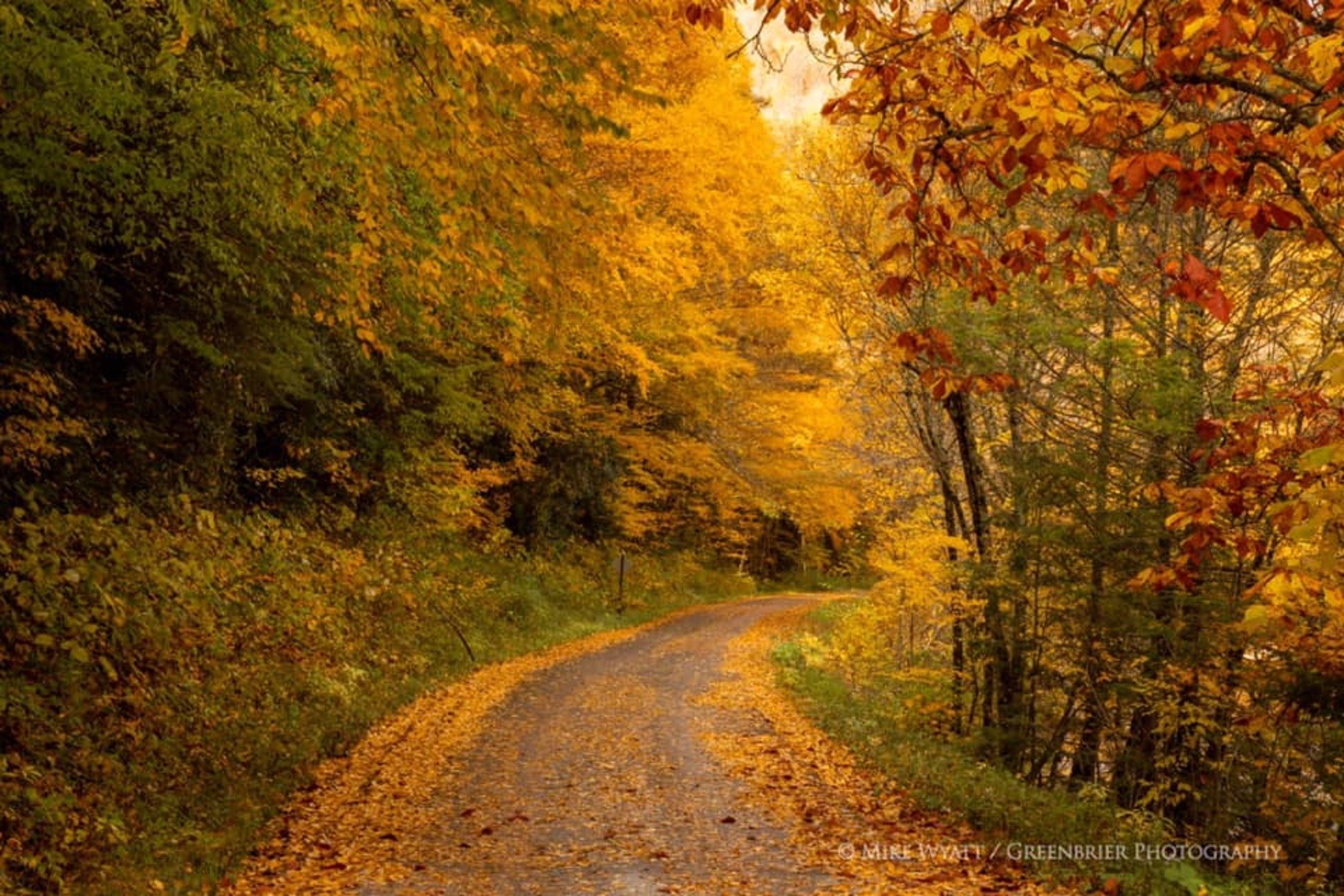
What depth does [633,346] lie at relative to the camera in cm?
1529

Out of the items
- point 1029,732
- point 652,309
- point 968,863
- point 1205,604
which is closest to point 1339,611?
point 1205,604

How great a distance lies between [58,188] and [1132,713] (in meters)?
10.3

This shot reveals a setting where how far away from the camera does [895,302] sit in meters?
11.5

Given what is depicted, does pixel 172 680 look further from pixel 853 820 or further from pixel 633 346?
pixel 633 346

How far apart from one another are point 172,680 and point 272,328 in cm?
368

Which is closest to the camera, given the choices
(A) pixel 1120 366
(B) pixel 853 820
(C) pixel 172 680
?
(B) pixel 853 820

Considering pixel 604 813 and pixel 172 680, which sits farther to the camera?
pixel 172 680

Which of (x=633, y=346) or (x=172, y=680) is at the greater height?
(x=633, y=346)

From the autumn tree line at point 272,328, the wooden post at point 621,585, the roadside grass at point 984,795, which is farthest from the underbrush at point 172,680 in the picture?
the wooden post at point 621,585

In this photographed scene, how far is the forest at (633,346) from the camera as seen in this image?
3.78m

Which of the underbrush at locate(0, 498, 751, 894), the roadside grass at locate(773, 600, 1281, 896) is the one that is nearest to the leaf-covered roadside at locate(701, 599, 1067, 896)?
the roadside grass at locate(773, 600, 1281, 896)

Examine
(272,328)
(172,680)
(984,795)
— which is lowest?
(984,795)

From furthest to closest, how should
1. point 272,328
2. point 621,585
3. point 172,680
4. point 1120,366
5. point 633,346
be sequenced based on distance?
point 621,585 → point 633,346 → point 272,328 → point 1120,366 → point 172,680

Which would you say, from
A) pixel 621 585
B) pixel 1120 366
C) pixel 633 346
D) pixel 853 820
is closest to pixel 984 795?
pixel 853 820
